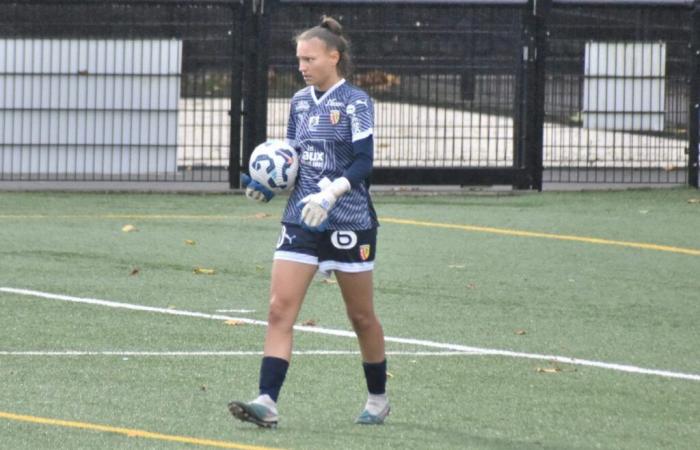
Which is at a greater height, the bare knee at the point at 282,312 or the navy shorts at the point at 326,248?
the navy shorts at the point at 326,248

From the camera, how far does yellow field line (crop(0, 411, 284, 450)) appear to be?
22.8ft

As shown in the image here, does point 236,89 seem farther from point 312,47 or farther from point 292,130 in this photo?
point 312,47

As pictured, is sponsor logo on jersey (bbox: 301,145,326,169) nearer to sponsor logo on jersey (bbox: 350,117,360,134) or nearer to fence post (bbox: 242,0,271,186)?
sponsor logo on jersey (bbox: 350,117,360,134)

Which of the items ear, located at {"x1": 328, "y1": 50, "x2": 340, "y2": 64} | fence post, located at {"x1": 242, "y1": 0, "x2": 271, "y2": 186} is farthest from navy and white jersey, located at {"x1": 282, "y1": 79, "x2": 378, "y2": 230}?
fence post, located at {"x1": 242, "y1": 0, "x2": 271, "y2": 186}

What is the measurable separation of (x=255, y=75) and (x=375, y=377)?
10.1m

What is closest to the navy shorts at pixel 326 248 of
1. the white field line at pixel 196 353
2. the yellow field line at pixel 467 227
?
the white field line at pixel 196 353

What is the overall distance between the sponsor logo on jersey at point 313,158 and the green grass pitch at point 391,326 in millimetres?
1090

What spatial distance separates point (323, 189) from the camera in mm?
7289

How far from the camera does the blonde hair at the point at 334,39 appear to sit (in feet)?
24.2

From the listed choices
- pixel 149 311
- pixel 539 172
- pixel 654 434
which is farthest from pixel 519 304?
pixel 539 172

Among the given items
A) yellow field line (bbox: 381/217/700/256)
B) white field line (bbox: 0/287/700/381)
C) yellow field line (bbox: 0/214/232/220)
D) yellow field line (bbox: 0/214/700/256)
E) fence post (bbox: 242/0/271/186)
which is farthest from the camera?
fence post (bbox: 242/0/271/186)

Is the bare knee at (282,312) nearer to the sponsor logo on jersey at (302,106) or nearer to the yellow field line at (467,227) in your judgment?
the sponsor logo on jersey at (302,106)

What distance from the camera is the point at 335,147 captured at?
24.1 feet

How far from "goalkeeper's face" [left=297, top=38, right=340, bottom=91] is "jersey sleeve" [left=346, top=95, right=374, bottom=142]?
0.17 metres
